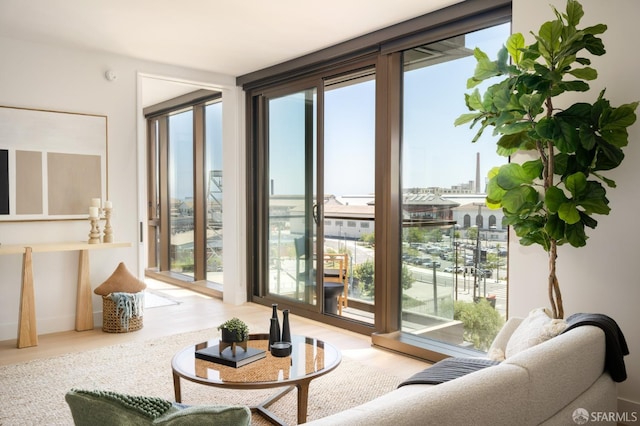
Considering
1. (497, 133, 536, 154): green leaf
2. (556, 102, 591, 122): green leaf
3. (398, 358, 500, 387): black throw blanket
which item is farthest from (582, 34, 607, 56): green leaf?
(398, 358, 500, 387): black throw blanket

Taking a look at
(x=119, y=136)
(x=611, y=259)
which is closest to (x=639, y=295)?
(x=611, y=259)

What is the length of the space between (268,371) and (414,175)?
2166 mm

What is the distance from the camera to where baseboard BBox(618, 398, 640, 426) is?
268cm

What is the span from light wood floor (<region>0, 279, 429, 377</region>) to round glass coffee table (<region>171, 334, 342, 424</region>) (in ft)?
3.04

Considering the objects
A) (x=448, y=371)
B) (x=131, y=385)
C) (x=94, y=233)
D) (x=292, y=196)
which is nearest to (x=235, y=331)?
(x=131, y=385)

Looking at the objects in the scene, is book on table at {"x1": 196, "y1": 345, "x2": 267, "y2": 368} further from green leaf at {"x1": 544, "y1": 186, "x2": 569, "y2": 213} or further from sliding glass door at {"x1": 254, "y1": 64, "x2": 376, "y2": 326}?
sliding glass door at {"x1": 254, "y1": 64, "x2": 376, "y2": 326}

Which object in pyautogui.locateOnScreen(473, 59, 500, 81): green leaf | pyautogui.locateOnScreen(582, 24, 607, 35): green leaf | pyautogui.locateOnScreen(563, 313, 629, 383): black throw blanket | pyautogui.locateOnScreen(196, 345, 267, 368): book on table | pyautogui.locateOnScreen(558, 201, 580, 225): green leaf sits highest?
pyautogui.locateOnScreen(582, 24, 607, 35): green leaf

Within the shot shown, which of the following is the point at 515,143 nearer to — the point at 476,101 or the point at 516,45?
the point at 476,101

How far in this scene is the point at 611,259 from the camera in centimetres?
280

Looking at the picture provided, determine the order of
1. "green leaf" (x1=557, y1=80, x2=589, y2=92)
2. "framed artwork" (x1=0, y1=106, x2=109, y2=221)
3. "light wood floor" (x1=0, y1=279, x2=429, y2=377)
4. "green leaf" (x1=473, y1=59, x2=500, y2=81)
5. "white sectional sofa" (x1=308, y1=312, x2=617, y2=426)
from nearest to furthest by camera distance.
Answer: "white sectional sofa" (x1=308, y1=312, x2=617, y2=426), "green leaf" (x1=557, y1=80, x2=589, y2=92), "green leaf" (x1=473, y1=59, x2=500, y2=81), "light wood floor" (x1=0, y1=279, x2=429, y2=377), "framed artwork" (x1=0, y1=106, x2=109, y2=221)

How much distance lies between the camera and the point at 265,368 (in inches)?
103

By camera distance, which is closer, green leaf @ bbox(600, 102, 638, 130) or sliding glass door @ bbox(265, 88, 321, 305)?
green leaf @ bbox(600, 102, 638, 130)

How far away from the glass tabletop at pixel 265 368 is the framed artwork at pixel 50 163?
97.8 inches

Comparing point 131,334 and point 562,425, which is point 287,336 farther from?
point 131,334
